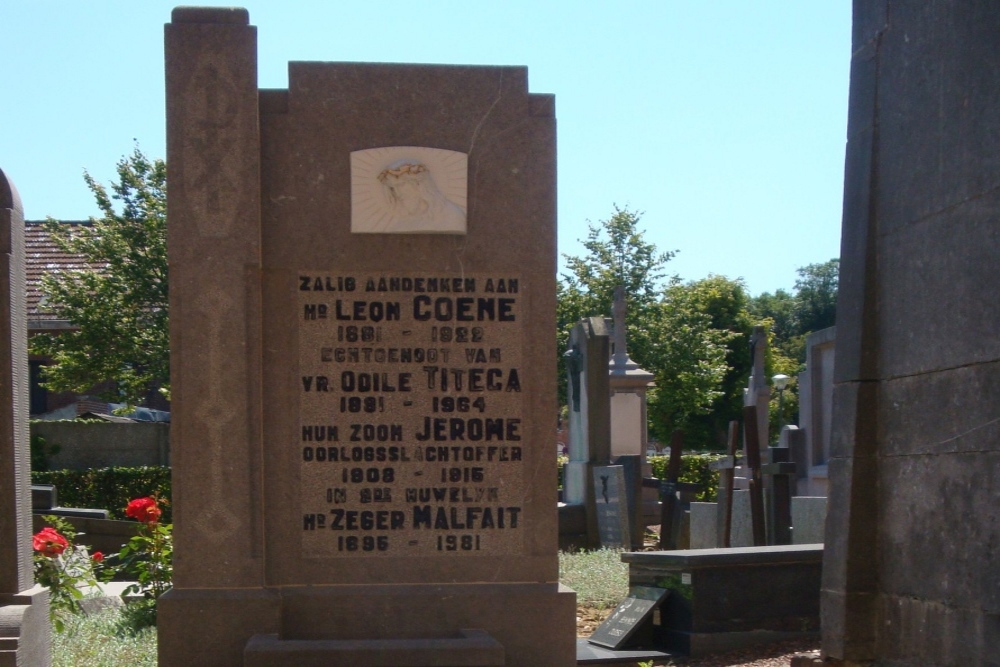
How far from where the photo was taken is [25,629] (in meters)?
6.37

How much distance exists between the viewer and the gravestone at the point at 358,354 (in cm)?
595

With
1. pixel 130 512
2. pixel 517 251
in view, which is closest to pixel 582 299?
pixel 130 512

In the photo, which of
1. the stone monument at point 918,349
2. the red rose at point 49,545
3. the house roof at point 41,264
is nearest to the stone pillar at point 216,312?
the red rose at point 49,545

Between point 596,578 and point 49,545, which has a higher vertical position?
point 49,545

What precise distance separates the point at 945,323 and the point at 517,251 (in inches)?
85.8

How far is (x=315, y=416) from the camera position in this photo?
19.9ft

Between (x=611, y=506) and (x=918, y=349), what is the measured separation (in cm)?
1070

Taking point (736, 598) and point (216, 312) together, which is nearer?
point (216, 312)

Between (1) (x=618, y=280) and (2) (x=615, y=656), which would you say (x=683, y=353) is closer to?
(1) (x=618, y=280)

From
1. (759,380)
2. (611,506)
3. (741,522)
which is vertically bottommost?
(611,506)

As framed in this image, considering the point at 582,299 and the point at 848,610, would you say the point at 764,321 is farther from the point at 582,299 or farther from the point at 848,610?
the point at 848,610

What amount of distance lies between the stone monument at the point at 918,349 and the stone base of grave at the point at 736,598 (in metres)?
2.79

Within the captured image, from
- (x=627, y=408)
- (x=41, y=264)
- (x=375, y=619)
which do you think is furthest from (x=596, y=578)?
(x=41, y=264)

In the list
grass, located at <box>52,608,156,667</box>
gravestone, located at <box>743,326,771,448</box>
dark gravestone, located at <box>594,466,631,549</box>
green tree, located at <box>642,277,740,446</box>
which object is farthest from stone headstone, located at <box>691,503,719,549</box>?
green tree, located at <box>642,277,740,446</box>
